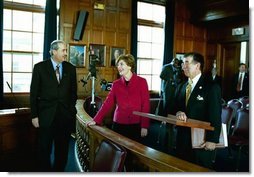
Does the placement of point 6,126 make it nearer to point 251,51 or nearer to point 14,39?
point 251,51

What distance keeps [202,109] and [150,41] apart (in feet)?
20.0

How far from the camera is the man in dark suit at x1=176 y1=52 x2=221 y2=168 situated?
2037 mm

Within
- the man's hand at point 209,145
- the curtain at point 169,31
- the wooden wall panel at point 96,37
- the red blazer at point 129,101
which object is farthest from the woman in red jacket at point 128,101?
the curtain at point 169,31

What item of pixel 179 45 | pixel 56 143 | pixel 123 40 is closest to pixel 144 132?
pixel 56 143

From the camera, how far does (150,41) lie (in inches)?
316

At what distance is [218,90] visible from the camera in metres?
2.07

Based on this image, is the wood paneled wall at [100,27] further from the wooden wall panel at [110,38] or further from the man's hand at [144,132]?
the man's hand at [144,132]

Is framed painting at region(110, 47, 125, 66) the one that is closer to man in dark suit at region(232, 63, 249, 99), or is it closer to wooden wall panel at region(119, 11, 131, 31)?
wooden wall panel at region(119, 11, 131, 31)

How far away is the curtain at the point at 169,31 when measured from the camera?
795 centimetres

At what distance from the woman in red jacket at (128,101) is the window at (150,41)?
17.5 ft

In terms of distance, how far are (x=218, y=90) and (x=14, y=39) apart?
16.8 feet

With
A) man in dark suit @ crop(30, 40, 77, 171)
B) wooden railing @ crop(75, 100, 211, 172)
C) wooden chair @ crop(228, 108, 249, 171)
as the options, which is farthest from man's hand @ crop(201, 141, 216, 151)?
wooden chair @ crop(228, 108, 249, 171)

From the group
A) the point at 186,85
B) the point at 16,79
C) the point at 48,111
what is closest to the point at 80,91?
the point at 16,79

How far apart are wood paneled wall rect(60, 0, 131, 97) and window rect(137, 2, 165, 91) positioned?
50cm
